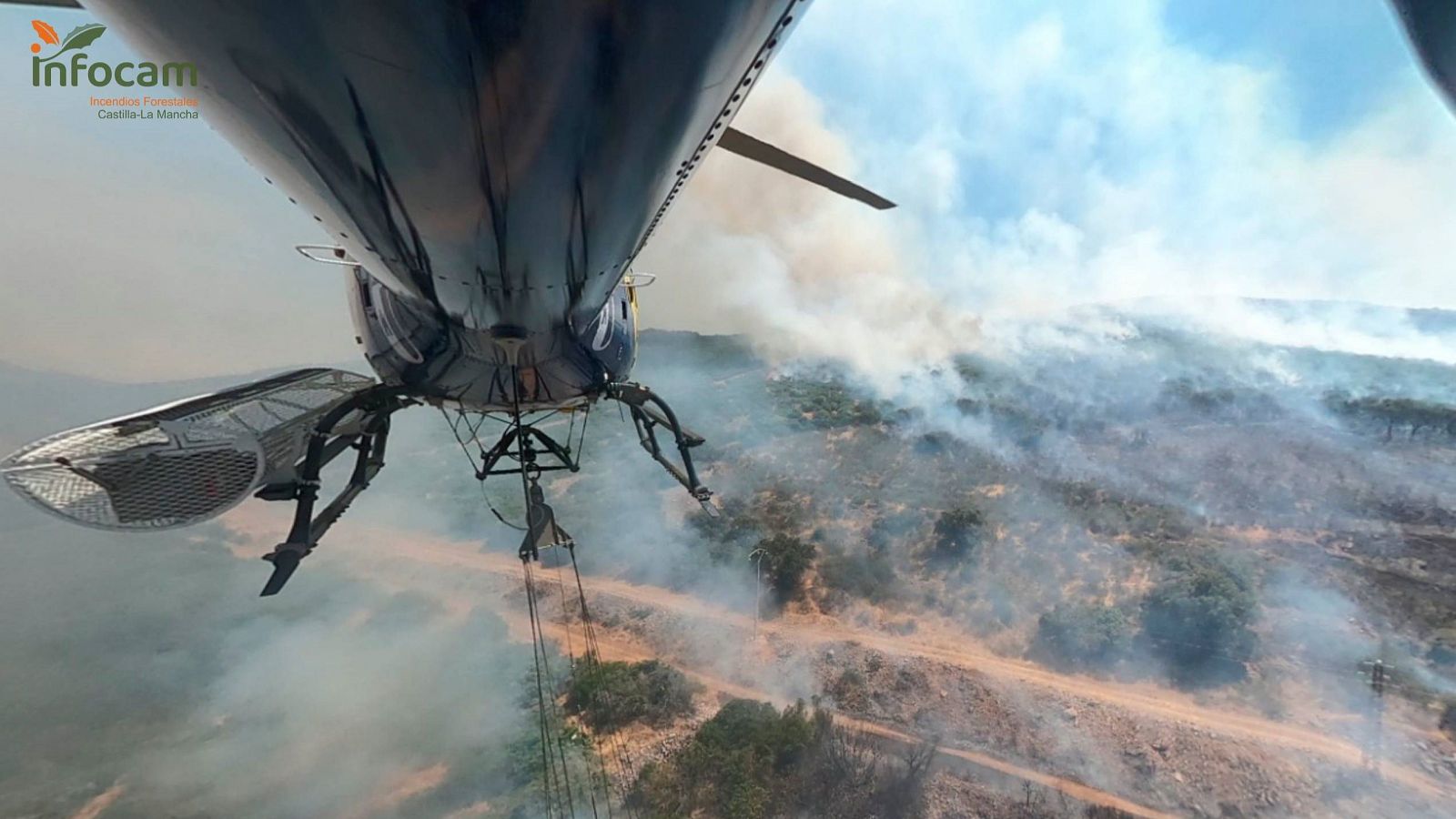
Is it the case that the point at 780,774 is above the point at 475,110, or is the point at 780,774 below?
below

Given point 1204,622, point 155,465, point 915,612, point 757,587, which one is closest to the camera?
point 155,465

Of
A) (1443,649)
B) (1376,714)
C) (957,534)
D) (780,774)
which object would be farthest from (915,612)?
(1443,649)

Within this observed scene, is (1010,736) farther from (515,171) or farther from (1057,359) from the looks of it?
(1057,359)

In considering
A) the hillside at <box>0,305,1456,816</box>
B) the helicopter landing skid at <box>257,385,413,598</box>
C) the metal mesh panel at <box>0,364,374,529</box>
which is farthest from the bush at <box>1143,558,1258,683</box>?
the metal mesh panel at <box>0,364,374,529</box>

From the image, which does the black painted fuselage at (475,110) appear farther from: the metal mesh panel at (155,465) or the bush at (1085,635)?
the bush at (1085,635)

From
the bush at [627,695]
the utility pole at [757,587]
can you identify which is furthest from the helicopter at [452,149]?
the utility pole at [757,587]

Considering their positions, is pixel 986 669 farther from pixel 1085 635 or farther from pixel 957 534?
pixel 957 534
